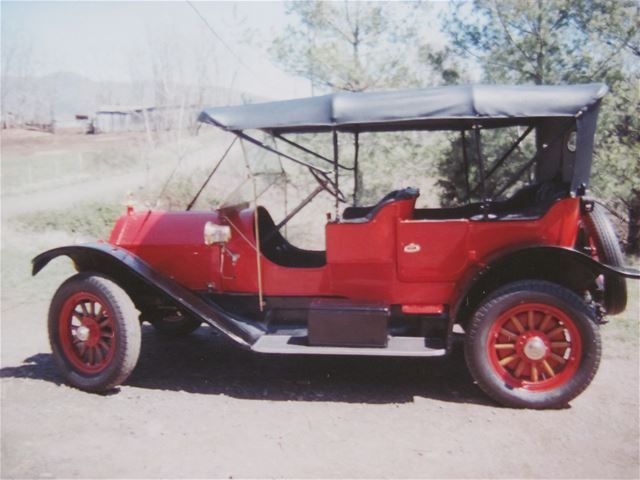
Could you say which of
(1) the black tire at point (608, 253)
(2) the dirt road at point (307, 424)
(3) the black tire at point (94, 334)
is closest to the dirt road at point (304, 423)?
(2) the dirt road at point (307, 424)

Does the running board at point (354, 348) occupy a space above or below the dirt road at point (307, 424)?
above

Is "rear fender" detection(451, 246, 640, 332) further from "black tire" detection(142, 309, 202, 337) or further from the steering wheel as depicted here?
"black tire" detection(142, 309, 202, 337)

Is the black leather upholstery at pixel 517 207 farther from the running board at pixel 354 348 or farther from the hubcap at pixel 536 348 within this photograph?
the running board at pixel 354 348

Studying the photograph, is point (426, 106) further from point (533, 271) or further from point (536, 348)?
point (536, 348)

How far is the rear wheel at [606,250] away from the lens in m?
3.88

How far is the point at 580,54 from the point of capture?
23.3ft

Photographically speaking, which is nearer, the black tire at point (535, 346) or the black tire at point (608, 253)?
the black tire at point (535, 346)

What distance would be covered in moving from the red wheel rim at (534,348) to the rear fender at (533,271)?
0.29m

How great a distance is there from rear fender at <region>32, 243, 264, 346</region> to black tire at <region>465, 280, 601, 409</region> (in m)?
1.61

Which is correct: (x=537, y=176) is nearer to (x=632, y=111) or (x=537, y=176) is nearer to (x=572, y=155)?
(x=572, y=155)

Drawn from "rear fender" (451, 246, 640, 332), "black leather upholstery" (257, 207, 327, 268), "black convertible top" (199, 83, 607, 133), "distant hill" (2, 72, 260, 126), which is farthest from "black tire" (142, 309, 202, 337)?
"distant hill" (2, 72, 260, 126)

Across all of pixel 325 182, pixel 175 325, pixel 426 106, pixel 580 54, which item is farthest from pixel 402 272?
pixel 580 54

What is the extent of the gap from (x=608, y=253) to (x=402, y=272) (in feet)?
4.66

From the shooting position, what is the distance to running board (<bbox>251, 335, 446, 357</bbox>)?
149 inches
